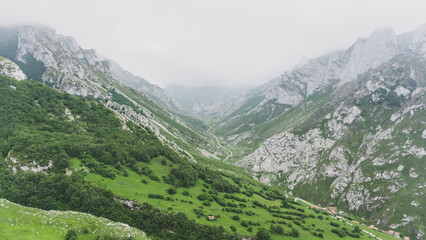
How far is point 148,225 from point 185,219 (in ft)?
34.2

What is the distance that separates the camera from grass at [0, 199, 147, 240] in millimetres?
35156

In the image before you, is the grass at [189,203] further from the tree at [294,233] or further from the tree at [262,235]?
the tree at [262,235]

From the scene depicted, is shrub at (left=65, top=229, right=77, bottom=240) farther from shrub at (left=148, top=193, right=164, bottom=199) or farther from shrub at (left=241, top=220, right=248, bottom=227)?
shrub at (left=241, top=220, right=248, bottom=227)

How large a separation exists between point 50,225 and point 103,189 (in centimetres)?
2292

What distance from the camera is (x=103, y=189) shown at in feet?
207

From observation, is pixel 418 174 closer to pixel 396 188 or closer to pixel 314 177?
pixel 396 188

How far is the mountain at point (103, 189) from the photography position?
4897 centimetres

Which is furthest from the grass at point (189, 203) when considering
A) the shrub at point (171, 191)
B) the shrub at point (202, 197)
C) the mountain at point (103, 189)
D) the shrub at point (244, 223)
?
the shrub at point (202, 197)

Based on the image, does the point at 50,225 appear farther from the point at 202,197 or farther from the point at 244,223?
the point at 244,223

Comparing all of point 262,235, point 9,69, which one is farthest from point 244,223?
point 9,69

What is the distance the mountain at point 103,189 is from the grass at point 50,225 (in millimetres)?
174

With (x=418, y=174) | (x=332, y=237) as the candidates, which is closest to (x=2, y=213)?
(x=332, y=237)

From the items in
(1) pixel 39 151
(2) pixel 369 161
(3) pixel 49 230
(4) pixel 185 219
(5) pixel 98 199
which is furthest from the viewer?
(2) pixel 369 161

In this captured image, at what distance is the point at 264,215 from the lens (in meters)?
86.8
